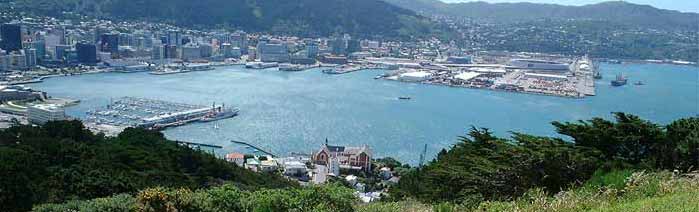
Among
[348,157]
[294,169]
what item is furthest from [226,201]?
[348,157]

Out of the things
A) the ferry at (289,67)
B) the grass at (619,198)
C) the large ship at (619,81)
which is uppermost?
the grass at (619,198)

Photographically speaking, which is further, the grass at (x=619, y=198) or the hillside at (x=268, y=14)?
the hillside at (x=268, y=14)

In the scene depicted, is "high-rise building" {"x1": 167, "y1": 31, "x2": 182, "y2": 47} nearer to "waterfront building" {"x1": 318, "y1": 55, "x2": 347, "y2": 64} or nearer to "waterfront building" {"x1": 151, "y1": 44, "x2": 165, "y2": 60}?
"waterfront building" {"x1": 151, "y1": 44, "x2": 165, "y2": 60}

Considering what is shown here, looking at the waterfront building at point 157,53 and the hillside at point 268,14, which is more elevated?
the hillside at point 268,14

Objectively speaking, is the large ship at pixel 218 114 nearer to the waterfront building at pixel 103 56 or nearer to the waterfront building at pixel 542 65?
the waterfront building at pixel 103 56

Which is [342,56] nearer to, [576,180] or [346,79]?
[346,79]

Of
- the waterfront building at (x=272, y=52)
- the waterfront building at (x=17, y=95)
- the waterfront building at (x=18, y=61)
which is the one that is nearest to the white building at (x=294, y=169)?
the waterfront building at (x=17, y=95)

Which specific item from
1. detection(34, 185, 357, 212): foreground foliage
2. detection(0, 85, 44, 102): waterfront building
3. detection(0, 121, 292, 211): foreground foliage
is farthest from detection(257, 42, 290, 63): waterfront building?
detection(34, 185, 357, 212): foreground foliage

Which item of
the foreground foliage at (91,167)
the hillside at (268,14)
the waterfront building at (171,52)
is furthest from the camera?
the hillside at (268,14)
